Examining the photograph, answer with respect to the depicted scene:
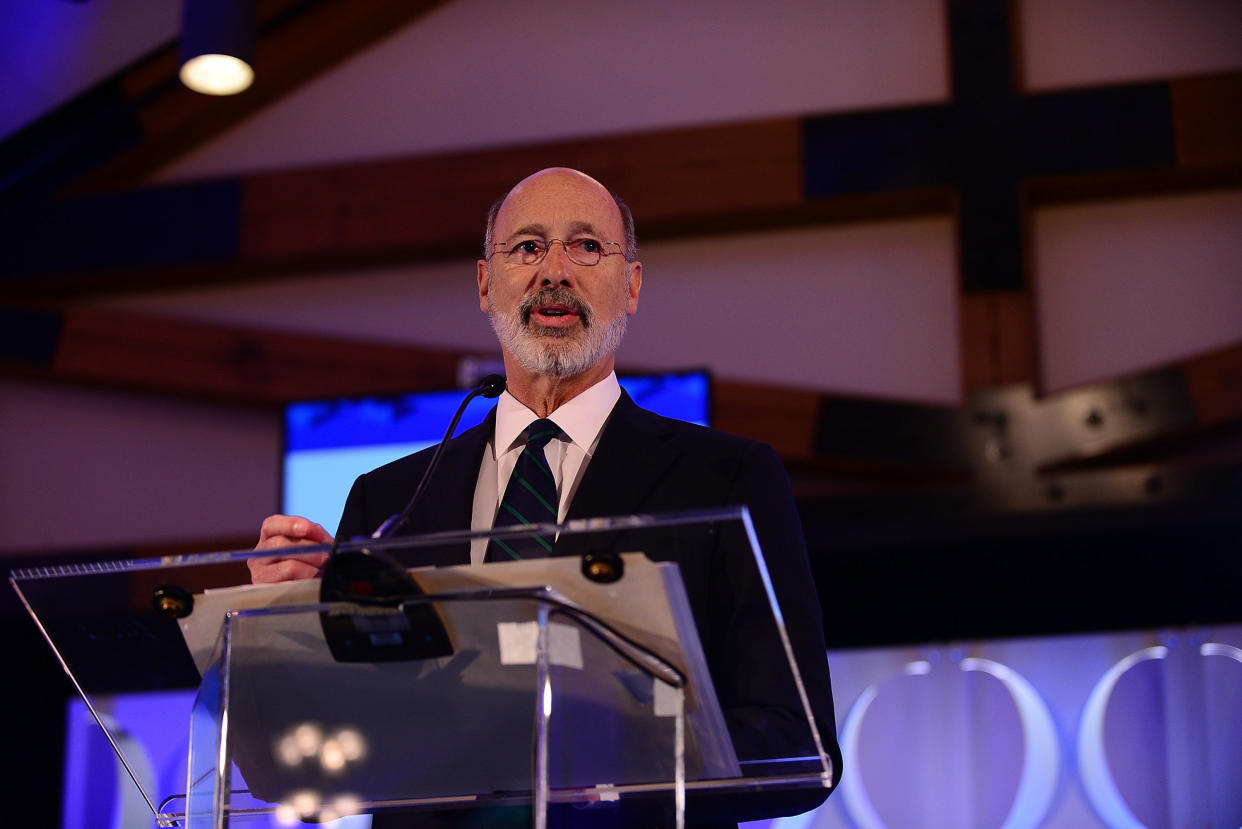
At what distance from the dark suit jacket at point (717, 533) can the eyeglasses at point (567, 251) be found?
248 millimetres

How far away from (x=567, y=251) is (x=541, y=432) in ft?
1.16

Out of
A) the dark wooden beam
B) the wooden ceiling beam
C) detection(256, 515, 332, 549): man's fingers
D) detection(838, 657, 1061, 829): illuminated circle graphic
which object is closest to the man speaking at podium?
detection(256, 515, 332, 549): man's fingers

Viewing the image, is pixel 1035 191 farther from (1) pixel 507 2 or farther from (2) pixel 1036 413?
(1) pixel 507 2

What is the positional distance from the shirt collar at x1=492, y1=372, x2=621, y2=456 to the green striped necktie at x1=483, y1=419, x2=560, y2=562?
3cm

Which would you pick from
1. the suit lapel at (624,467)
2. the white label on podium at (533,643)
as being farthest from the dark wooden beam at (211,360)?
the white label on podium at (533,643)

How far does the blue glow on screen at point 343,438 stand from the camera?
15.7 ft

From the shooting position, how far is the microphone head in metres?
1.80

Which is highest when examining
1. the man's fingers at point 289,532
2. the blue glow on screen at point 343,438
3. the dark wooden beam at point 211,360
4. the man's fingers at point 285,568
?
the dark wooden beam at point 211,360

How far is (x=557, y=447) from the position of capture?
197 cm

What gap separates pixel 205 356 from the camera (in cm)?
542

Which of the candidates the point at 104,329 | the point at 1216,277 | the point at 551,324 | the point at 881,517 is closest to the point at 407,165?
the point at 104,329

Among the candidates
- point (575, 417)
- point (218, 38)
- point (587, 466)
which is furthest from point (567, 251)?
point (218, 38)

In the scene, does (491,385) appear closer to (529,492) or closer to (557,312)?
(529,492)

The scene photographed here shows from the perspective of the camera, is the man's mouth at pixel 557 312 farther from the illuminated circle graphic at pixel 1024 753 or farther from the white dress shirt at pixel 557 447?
the illuminated circle graphic at pixel 1024 753
